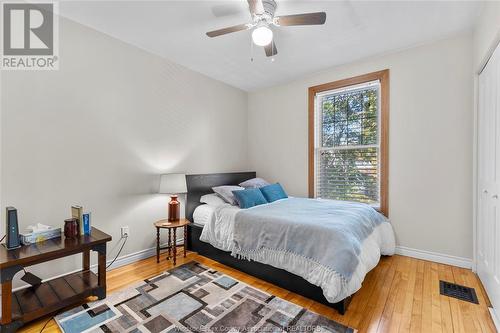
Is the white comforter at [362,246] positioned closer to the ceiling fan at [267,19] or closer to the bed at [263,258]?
the bed at [263,258]

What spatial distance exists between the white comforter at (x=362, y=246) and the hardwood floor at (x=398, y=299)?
22 centimetres

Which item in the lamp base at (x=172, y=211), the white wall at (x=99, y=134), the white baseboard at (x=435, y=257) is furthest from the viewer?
the lamp base at (x=172, y=211)

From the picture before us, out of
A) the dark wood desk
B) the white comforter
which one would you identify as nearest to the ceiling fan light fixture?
the white comforter

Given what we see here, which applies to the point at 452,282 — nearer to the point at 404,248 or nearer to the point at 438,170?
the point at 404,248

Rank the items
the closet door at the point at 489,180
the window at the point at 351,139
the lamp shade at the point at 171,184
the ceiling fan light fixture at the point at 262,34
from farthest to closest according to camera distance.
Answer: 1. the window at the point at 351,139
2. the lamp shade at the point at 171,184
3. the ceiling fan light fixture at the point at 262,34
4. the closet door at the point at 489,180

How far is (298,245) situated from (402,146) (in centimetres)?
199

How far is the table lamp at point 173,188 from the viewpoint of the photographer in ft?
9.31

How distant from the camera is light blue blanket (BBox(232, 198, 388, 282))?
6.14 ft

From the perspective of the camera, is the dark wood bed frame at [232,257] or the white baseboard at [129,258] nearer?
the dark wood bed frame at [232,257]

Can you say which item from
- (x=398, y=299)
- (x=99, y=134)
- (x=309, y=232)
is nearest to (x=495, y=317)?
(x=398, y=299)

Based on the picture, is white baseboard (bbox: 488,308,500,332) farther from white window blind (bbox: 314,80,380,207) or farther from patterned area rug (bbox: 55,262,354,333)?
white window blind (bbox: 314,80,380,207)

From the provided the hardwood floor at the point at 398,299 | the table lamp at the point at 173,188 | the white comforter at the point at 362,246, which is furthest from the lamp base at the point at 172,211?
the hardwood floor at the point at 398,299

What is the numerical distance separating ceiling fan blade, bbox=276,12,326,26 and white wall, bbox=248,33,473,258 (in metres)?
1.70

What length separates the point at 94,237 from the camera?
81.4 inches
